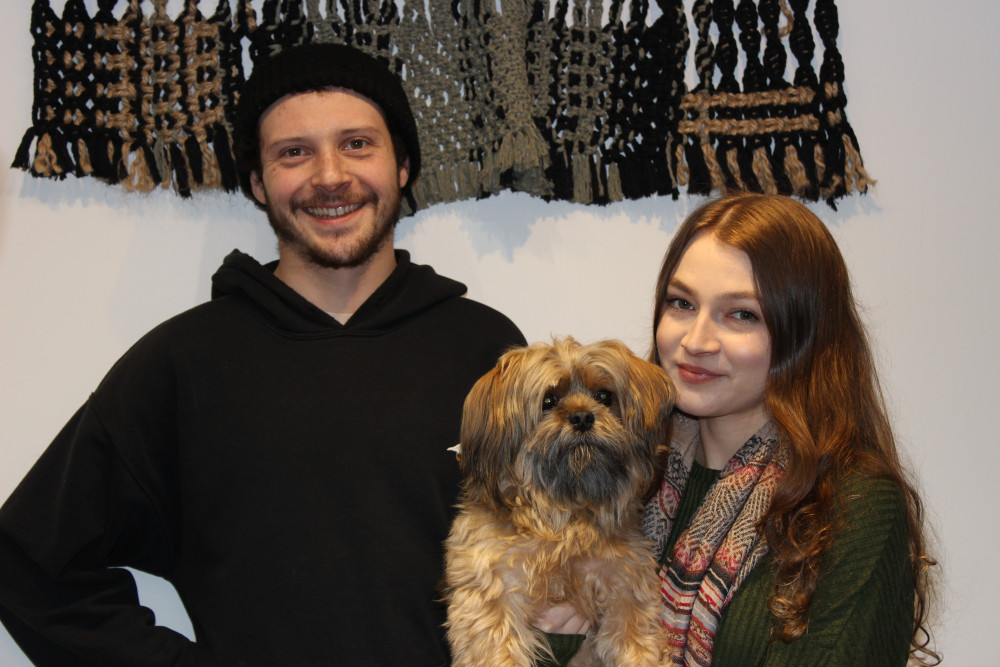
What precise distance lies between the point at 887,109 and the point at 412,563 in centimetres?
259

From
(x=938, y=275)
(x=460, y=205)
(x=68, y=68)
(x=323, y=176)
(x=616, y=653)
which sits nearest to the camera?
(x=616, y=653)

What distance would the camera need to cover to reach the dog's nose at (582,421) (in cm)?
203

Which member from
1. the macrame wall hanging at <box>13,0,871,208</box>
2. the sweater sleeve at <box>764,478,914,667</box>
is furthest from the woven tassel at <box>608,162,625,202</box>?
the sweater sleeve at <box>764,478,914,667</box>

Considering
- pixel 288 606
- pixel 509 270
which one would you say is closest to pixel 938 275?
pixel 509 270

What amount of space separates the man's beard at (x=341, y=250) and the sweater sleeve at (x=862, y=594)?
150cm

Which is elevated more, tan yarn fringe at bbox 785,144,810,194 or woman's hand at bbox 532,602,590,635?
tan yarn fringe at bbox 785,144,810,194

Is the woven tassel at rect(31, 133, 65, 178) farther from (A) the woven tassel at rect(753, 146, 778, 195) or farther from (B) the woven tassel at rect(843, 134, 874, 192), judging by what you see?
(B) the woven tassel at rect(843, 134, 874, 192)

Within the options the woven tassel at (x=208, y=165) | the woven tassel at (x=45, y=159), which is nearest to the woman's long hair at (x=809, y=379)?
the woven tassel at (x=208, y=165)

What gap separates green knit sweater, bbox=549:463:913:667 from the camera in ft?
6.07

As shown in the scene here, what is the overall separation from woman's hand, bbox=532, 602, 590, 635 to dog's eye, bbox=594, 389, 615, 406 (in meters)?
0.55

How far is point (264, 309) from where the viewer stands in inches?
93.1

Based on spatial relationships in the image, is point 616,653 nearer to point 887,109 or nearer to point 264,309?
point 264,309

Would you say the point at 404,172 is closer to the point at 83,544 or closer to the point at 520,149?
the point at 520,149

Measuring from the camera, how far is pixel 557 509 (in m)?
2.08
